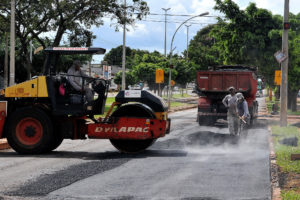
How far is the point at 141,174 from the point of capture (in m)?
8.41

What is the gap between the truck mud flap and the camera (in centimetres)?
1073

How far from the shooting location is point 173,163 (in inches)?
382

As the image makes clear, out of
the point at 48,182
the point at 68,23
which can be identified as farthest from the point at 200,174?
the point at 68,23

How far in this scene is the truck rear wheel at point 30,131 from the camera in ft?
35.4

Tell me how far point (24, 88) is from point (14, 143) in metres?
1.28

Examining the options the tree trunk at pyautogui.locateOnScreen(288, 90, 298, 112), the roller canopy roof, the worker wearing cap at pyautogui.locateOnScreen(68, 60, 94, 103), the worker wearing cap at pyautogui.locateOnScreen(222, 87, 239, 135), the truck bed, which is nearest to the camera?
the roller canopy roof

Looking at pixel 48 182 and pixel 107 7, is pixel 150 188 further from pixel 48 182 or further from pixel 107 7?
pixel 107 7

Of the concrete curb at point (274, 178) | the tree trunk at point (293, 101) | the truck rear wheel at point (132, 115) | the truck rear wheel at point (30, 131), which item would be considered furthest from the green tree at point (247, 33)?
the truck rear wheel at point (30, 131)

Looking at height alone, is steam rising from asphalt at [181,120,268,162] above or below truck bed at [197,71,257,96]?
below

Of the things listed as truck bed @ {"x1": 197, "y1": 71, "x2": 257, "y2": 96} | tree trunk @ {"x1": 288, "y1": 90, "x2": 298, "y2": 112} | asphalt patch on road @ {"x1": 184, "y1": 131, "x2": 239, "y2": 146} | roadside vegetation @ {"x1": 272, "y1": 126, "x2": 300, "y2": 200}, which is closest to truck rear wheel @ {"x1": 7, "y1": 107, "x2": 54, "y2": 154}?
asphalt patch on road @ {"x1": 184, "y1": 131, "x2": 239, "y2": 146}

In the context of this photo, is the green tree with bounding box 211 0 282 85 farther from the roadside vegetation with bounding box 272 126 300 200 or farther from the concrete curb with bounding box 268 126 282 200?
the concrete curb with bounding box 268 126 282 200

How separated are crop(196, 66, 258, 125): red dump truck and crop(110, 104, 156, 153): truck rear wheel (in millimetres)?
9495

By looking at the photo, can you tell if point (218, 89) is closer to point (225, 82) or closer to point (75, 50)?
point (225, 82)

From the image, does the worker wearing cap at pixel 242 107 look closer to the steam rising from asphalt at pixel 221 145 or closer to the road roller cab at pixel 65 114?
the steam rising from asphalt at pixel 221 145
